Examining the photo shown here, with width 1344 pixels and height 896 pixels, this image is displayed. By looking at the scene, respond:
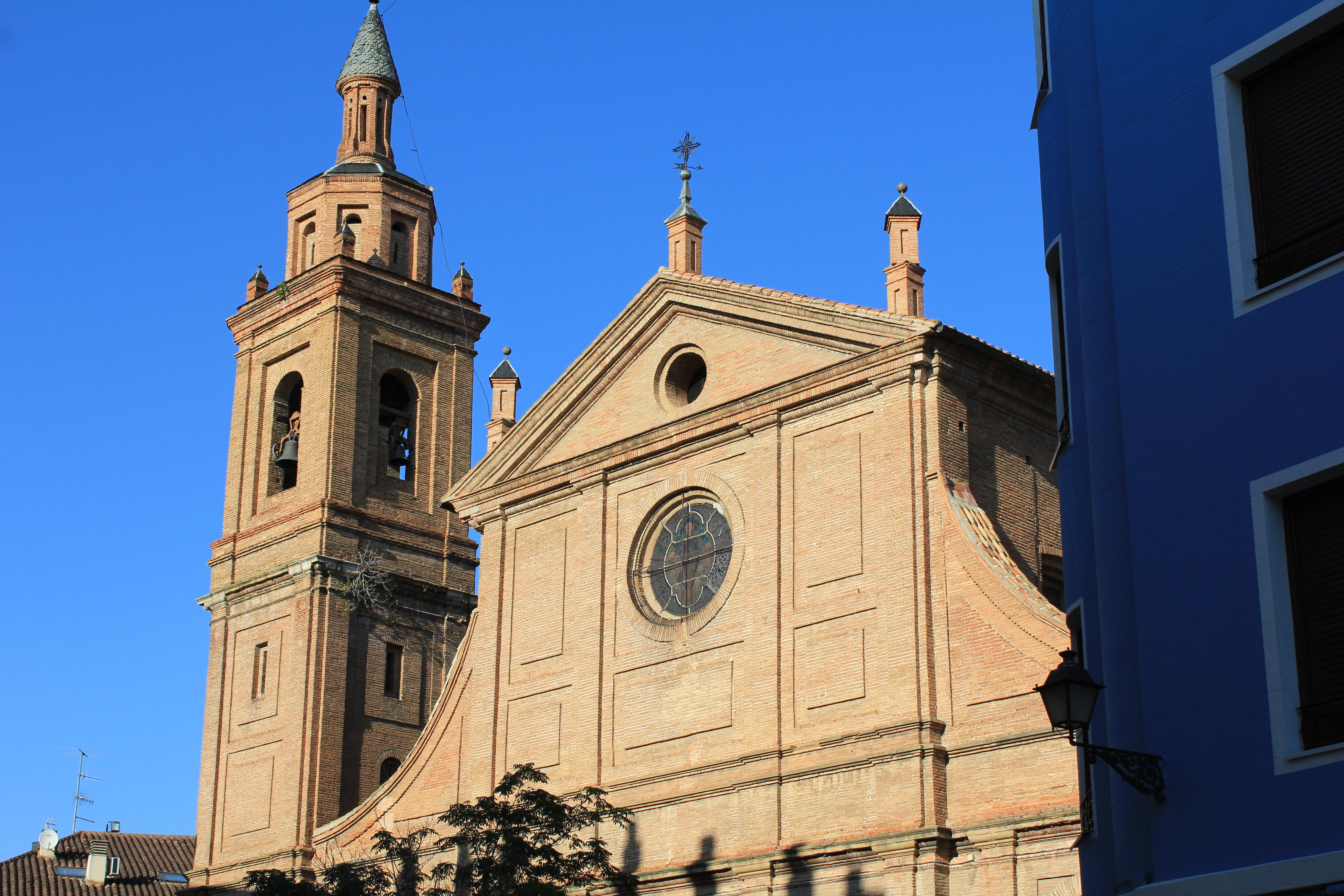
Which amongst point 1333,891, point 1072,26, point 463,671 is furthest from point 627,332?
point 1333,891

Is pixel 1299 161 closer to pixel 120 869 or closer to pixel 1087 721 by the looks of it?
pixel 1087 721

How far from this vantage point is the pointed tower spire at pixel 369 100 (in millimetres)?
32406

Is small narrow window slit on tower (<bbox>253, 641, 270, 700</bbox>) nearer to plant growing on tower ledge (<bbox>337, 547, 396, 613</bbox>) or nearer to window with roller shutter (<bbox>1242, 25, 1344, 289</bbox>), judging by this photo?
plant growing on tower ledge (<bbox>337, 547, 396, 613</bbox>)

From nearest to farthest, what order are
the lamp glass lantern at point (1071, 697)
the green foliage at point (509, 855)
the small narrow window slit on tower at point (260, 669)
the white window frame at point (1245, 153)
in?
the lamp glass lantern at point (1071, 697), the white window frame at point (1245, 153), the green foliage at point (509, 855), the small narrow window slit on tower at point (260, 669)

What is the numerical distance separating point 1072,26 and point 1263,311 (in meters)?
3.45

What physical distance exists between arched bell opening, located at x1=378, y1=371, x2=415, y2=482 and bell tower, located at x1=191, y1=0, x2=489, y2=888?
38 millimetres

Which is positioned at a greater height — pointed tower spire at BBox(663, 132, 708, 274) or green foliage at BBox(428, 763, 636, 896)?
pointed tower spire at BBox(663, 132, 708, 274)

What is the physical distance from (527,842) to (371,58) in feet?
59.6

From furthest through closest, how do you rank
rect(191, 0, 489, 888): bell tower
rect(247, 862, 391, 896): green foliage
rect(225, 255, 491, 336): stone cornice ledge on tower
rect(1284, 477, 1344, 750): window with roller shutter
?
rect(225, 255, 491, 336): stone cornice ledge on tower → rect(191, 0, 489, 888): bell tower → rect(247, 862, 391, 896): green foliage → rect(1284, 477, 1344, 750): window with roller shutter

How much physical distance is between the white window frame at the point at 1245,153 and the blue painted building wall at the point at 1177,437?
5 cm

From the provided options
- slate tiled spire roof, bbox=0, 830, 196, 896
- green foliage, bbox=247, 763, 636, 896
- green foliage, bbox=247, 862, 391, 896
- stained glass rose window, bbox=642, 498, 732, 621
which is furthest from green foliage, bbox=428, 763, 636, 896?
slate tiled spire roof, bbox=0, 830, 196, 896

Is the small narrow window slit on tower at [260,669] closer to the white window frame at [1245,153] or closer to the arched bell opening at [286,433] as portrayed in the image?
the arched bell opening at [286,433]

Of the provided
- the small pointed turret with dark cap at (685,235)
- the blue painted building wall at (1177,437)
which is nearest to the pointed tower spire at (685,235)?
the small pointed turret with dark cap at (685,235)

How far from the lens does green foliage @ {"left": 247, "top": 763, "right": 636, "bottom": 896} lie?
19.0 meters
